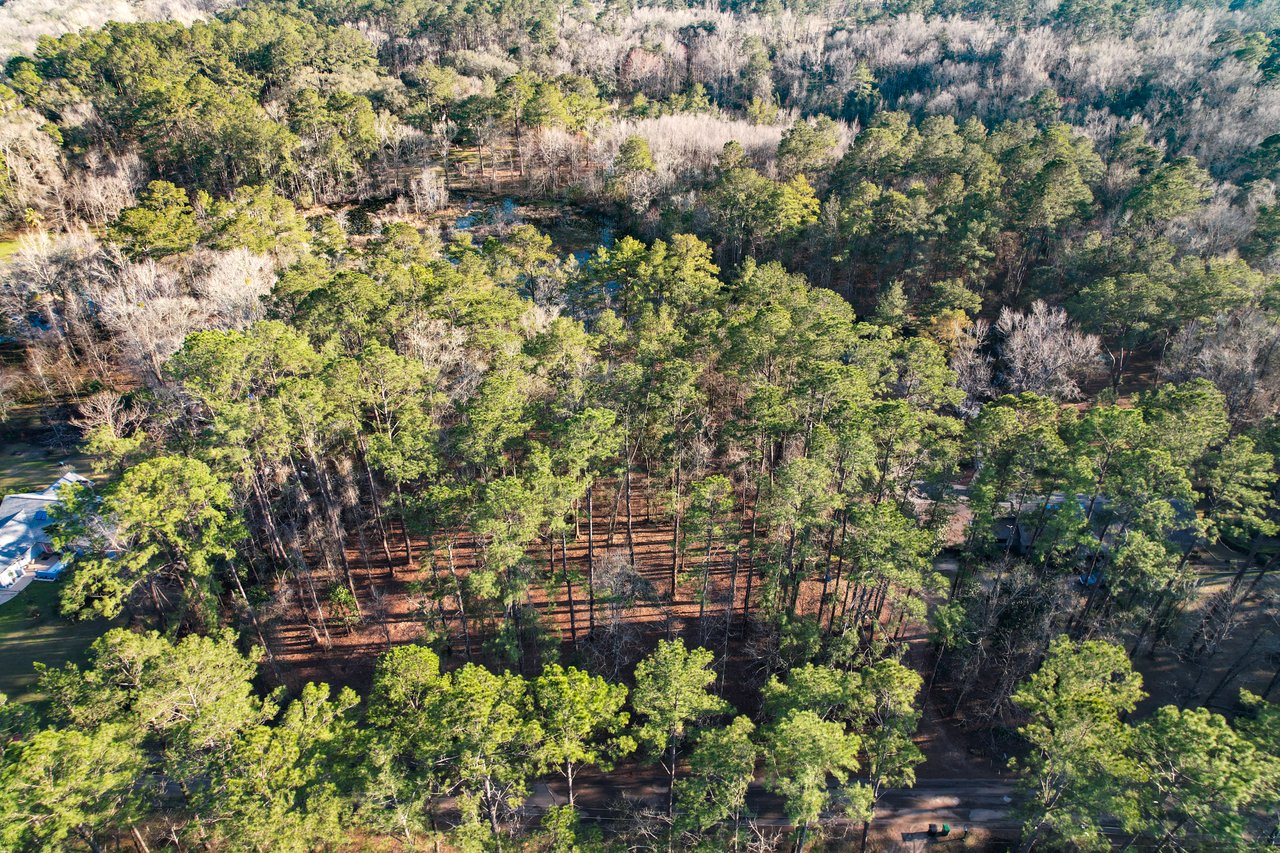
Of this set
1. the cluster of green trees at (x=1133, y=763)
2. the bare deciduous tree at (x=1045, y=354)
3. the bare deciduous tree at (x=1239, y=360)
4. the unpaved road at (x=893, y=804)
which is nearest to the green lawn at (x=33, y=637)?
the unpaved road at (x=893, y=804)

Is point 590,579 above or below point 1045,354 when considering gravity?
below

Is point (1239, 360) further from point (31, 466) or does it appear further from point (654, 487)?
point (31, 466)

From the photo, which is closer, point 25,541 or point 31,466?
point 25,541

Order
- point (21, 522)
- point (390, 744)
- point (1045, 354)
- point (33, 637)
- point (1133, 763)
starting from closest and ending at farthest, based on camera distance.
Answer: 1. point (1133, 763)
2. point (390, 744)
3. point (33, 637)
4. point (21, 522)
5. point (1045, 354)

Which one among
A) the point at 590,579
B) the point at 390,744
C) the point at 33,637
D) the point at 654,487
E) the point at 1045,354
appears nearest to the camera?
the point at 390,744

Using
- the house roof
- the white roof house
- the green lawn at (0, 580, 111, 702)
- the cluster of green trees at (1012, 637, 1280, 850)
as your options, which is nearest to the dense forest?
the cluster of green trees at (1012, 637, 1280, 850)

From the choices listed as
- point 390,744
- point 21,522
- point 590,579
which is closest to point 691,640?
point 590,579

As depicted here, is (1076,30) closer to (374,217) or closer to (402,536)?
(374,217)
